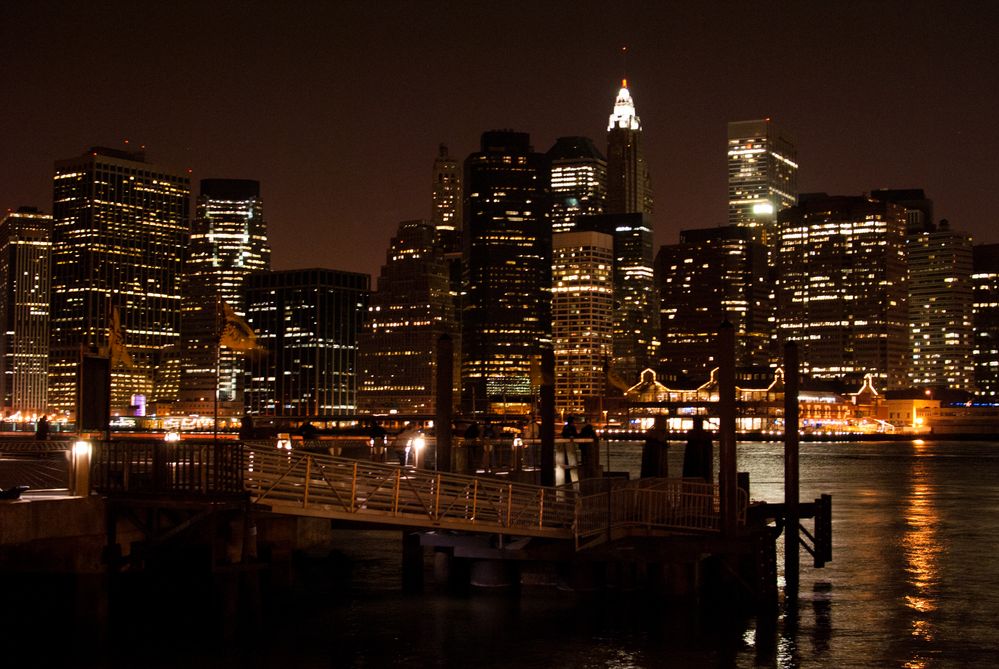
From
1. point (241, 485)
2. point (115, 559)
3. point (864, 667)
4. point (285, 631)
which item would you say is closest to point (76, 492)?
point (115, 559)

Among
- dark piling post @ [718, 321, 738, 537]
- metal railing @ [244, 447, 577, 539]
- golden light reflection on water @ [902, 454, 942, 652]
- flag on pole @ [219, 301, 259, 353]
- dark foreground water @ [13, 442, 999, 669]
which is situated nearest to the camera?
metal railing @ [244, 447, 577, 539]

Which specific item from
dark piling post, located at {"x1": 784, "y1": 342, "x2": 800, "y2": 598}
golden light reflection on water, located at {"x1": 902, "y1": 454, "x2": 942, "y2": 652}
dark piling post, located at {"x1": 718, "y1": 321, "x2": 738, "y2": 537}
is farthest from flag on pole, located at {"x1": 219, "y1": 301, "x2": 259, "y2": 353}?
→ golden light reflection on water, located at {"x1": 902, "y1": 454, "x2": 942, "y2": 652}

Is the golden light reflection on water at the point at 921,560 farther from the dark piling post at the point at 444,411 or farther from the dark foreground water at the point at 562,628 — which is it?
the dark piling post at the point at 444,411

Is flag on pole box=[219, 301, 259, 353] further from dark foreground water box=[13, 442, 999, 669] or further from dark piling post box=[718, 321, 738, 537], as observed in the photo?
dark piling post box=[718, 321, 738, 537]

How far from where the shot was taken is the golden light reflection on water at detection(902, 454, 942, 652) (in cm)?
3709

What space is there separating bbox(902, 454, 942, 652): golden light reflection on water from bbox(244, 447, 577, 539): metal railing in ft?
32.6

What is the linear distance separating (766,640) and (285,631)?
1196cm

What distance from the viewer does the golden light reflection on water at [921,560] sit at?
122ft

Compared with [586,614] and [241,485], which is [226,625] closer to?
[241,485]

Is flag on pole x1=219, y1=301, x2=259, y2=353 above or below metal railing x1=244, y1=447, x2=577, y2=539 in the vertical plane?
above

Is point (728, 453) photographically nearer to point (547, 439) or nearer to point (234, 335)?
→ point (547, 439)

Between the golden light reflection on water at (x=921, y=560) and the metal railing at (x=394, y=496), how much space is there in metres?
9.95

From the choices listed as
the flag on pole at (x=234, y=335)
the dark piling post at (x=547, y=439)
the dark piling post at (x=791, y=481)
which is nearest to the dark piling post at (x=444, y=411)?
the dark piling post at (x=547, y=439)

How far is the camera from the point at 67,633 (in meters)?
30.5
